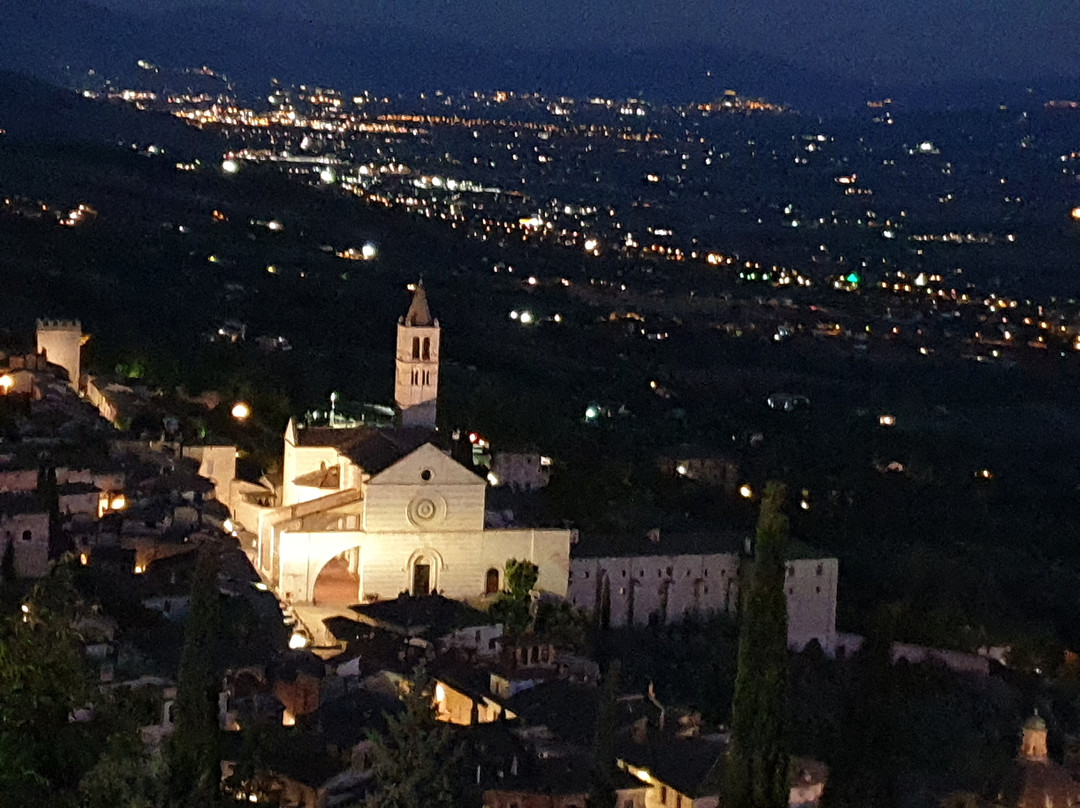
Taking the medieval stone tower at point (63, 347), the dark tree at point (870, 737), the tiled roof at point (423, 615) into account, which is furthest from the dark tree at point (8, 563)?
the medieval stone tower at point (63, 347)

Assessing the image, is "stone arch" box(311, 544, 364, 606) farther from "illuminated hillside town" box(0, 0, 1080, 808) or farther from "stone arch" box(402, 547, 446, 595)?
"stone arch" box(402, 547, 446, 595)

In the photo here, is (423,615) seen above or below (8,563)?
below

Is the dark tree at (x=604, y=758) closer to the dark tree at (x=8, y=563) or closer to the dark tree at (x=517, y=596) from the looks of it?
the dark tree at (x=8, y=563)

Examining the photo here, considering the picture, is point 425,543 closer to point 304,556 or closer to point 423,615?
point 304,556

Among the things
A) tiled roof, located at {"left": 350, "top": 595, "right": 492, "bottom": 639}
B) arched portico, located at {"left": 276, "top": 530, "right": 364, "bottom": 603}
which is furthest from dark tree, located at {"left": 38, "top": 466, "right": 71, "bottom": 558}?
tiled roof, located at {"left": 350, "top": 595, "right": 492, "bottom": 639}

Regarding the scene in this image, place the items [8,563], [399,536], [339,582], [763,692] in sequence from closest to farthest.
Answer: [763,692], [8,563], [399,536], [339,582]

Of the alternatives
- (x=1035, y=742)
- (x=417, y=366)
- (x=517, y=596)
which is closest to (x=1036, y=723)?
(x=1035, y=742)
